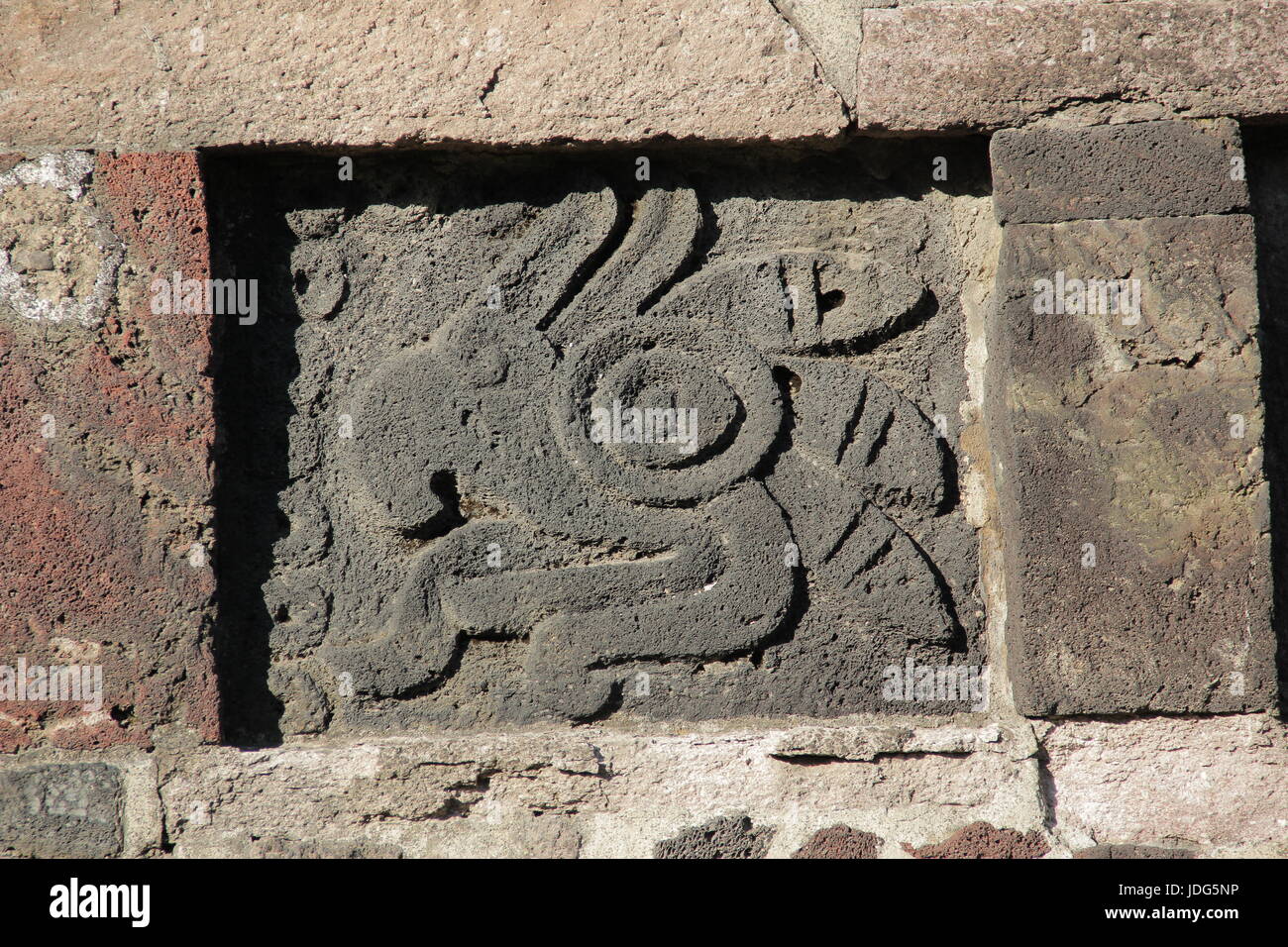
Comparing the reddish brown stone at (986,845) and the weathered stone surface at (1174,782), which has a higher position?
the weathered stone surface at (1174,782)

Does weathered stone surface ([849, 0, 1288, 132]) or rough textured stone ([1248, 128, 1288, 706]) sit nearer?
weathered stone surface ([849, 0, 1288, 132])

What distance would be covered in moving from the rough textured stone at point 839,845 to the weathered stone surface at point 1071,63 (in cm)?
142

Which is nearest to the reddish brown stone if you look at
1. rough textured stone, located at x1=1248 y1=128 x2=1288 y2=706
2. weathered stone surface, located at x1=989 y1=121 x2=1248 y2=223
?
rough textured stone, located at x1=1248 y1=128 x2=1288 y2=706

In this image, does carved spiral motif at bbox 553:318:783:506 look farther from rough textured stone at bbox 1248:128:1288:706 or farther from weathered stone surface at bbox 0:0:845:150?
rough textured stone at bbox 1248:128:1288:706

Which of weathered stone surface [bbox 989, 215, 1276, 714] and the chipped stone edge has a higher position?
the chipped stone edge

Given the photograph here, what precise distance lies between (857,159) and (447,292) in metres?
0.92

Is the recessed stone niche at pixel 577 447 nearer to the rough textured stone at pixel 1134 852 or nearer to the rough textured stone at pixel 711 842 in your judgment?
the rough textured stone at pixel 711 842

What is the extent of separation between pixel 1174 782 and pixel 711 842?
3.07 feet

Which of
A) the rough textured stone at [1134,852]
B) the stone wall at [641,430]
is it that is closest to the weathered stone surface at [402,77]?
the stone wall at [641,430]

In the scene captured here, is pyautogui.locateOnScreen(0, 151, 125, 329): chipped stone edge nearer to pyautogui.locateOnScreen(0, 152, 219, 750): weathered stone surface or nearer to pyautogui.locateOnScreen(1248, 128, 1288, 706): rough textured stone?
pyautogui.locateOnScreen(0, 152, 219, 750): weathered stone surface

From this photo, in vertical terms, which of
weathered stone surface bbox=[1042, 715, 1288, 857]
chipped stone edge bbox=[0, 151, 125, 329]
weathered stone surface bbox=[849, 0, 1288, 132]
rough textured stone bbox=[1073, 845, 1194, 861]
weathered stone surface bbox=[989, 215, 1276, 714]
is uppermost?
weathered stone surface bbox=[849, 0, 1288, 132]

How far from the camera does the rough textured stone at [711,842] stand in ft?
6.67

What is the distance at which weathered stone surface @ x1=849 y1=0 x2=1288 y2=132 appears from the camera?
1982mm

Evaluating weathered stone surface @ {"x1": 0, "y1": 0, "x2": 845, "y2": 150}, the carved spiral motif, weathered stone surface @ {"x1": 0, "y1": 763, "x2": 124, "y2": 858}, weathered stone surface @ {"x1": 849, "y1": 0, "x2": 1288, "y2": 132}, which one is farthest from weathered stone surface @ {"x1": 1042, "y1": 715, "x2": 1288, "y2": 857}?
weathered stone surface @ {"x1": 0, "y1": 763, "x2": 124, "y2": 858}
